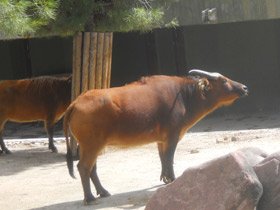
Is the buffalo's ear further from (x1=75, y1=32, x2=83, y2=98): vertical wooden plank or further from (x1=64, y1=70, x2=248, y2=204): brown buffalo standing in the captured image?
(x1=75, y1=32, x2=83, y2=98): vertical wooden plank

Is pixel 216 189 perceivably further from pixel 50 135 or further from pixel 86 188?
pixel 50 135

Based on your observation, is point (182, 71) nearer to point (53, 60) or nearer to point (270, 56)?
point (270, 56)

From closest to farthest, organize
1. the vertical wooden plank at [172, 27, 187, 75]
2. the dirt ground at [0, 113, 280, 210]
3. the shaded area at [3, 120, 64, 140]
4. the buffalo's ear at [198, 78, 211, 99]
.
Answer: the dirt ground at [0, 113, 280, 210] < the buffalo's ear at [198, 78, 211, 99] < the shaded area at [3, 120, 64, 140] < the vertical wooden plank at [172, 27, 187, 75]

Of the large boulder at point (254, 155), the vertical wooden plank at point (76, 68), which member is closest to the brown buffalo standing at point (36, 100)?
the vertical wooden plank at point (76, 68)

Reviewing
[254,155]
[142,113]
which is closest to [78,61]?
[142,113]

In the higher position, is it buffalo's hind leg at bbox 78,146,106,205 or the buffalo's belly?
the buffalo's belly

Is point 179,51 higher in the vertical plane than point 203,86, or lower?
higher

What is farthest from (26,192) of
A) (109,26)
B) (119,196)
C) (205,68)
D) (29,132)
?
(205,68)

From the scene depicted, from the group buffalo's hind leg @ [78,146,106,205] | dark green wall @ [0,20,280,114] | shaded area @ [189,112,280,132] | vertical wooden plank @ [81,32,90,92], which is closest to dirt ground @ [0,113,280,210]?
buffalo's hind leg @ [78,146,106,205]

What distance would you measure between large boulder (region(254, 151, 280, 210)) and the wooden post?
5.16 metres

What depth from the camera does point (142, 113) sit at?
7289 millimetres

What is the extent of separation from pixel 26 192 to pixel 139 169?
1.73 m

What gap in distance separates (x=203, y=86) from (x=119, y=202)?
6.44 feet

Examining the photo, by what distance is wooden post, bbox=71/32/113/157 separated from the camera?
32.3 feet
